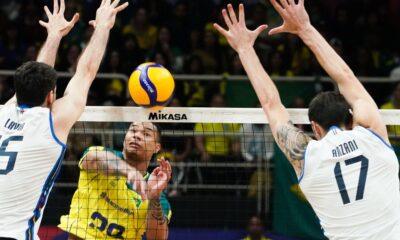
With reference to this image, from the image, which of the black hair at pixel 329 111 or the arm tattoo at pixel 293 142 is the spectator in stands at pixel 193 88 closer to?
the arm tattoo at pixel 293 142

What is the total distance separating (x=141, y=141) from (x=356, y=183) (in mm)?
3402

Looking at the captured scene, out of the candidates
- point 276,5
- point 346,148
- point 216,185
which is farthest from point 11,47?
point 346,148

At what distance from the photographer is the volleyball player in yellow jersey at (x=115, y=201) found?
28.9ft

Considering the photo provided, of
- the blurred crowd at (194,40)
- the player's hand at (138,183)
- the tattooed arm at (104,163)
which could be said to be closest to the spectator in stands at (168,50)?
the blurred crowd at (194,40)

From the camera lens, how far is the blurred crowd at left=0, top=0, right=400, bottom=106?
15797 mm

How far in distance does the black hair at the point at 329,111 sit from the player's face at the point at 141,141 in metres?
2.98

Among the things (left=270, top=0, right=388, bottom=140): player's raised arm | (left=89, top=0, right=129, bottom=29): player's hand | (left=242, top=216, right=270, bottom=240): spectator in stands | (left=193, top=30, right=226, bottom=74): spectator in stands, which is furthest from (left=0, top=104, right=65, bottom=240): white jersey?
(left=193, top=30, right=226, bottom=74): spectator in stands

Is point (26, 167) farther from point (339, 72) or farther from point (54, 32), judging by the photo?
point (339, 72)

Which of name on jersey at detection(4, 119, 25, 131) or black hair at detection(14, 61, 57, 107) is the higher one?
black hair at detection(14, 61, 57, 107)

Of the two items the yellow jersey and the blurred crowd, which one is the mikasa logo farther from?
the blurred crowd

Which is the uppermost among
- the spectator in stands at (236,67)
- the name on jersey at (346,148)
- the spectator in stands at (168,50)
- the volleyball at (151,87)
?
the spectator in stands at (168,50)

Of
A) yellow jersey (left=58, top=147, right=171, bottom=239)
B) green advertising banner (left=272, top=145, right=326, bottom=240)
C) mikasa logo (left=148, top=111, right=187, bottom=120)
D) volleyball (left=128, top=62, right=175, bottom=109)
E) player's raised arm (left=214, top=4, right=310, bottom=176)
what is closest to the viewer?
player's raised arm (left=214, top=4, right=310, bottom=176)

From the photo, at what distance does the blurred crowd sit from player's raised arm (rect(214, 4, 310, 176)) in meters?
7.83

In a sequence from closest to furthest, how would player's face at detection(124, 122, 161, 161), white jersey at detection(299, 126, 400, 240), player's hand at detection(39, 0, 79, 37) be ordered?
white jersey at detection(299, 126, 400, 240), player's hand at detection(39, 0, 79, 37), player's face at detection(124, 122, 161, 161)
